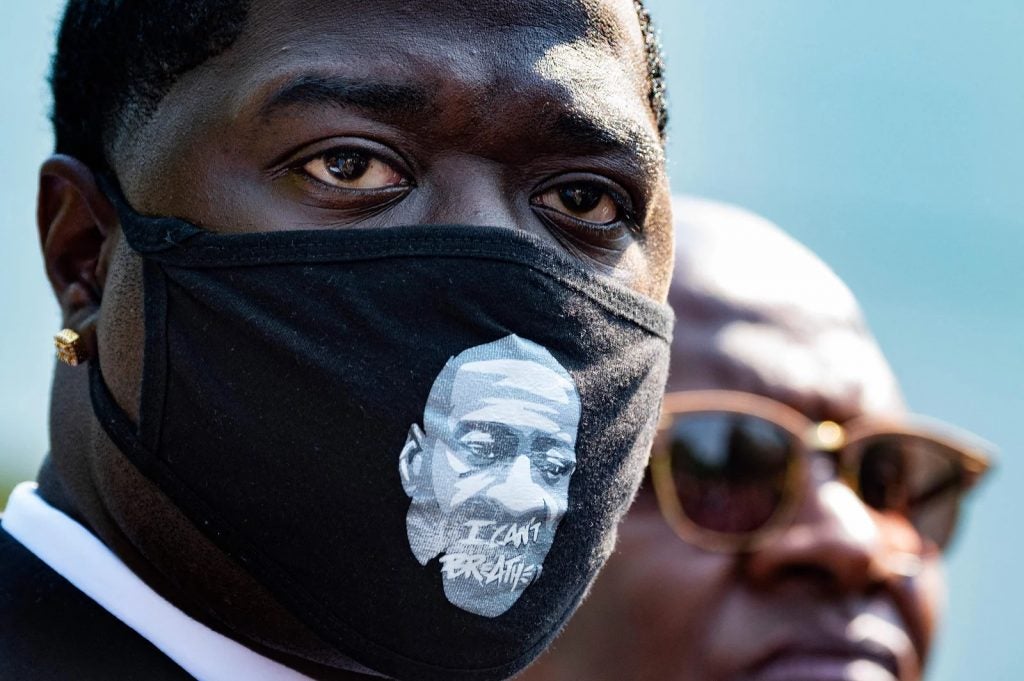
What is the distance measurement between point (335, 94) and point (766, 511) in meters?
2.17

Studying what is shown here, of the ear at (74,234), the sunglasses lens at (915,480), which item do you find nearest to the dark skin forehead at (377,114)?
the ear at (74,234)

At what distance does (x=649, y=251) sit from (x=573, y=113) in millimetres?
399

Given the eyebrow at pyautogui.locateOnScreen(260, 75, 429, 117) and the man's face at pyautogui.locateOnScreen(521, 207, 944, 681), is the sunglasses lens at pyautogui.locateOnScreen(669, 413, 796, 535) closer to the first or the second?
the man's face at pyautogui.locateOnScreen(521, 207, 944, 681)

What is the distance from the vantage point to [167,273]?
258cm

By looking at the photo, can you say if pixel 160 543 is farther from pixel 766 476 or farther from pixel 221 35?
pixel 766 476

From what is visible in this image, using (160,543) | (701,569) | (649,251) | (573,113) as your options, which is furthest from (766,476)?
(160,543)

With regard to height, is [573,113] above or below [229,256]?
above

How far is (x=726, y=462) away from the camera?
4.44 metres

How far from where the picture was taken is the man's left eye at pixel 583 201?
2811 mm

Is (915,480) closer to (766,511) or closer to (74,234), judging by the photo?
(766,511)

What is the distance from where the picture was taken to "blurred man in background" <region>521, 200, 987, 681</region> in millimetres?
4117

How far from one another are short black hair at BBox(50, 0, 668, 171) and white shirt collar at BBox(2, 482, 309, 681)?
0.70 metres

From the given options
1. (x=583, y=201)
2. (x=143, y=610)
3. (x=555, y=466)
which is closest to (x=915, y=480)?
(x=583, y=201)

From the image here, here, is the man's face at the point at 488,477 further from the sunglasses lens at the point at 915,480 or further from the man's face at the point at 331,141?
the sunglasses lens at the point at 915,480
